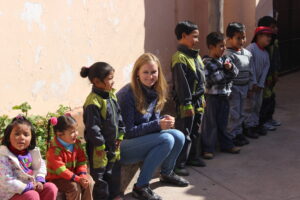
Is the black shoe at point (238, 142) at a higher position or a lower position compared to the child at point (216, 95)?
lower

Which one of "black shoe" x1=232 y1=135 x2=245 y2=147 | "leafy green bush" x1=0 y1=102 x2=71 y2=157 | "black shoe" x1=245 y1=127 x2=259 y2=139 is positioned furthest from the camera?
"black shoe" x1=245 y1=127 x2=259 y2=139

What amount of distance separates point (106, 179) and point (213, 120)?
174 cm

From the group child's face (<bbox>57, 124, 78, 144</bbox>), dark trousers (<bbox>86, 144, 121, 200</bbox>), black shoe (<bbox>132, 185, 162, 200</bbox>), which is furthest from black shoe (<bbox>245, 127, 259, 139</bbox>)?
child's face (<bbox>57, 124, 78, 144</bbox>)

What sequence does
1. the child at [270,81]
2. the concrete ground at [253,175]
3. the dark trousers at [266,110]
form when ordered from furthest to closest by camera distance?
the dark trousers at [266,110], the child at [270,81], the concrete ground at [253,175]

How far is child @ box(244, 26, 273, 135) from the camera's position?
633 cm

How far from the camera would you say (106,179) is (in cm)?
457

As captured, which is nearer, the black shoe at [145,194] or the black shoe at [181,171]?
the black shoe at [145,194]

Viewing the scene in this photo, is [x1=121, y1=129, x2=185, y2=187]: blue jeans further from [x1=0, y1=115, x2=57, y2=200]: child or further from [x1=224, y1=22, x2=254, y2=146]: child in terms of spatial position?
[x1=224, y1=22, x2=254, y2=146]: child

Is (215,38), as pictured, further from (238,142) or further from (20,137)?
(20,137)

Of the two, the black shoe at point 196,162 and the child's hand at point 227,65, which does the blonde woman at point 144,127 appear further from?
the child's hand at point 227,65

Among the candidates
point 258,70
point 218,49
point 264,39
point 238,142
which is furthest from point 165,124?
point 264,39

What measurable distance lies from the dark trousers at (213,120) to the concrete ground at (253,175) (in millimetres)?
200

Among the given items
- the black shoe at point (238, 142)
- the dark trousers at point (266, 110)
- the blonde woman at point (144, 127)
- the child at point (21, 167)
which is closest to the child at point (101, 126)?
the blonde woman at point (144, 127)

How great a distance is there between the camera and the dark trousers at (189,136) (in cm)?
534
